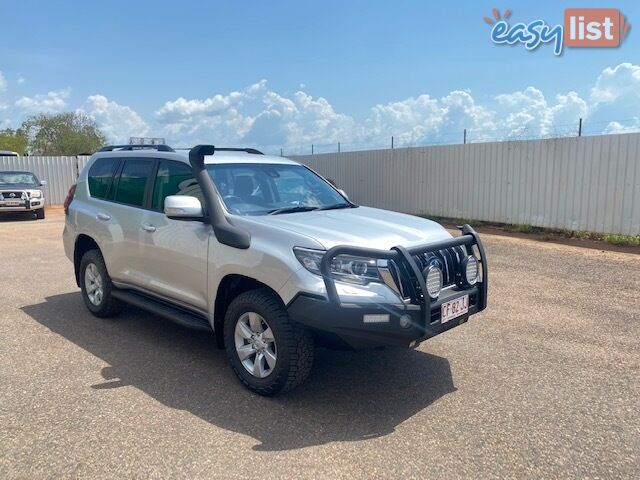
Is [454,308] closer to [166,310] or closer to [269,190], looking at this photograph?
[269,190]

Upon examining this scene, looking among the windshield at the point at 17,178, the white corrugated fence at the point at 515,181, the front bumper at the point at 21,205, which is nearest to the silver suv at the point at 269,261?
the white corrugated fence at the point at 515,181

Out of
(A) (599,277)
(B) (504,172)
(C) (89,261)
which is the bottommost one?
(A) (599,277)

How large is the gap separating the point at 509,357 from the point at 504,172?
10.4m

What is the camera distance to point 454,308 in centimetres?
377

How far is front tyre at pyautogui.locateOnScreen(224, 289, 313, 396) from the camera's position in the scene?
141 inches

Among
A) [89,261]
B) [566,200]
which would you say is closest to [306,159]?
[566,200]

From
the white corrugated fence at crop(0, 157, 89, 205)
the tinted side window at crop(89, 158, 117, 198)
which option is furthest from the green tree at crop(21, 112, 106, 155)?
the tinted side window at crop(89, 158, 117, 198)

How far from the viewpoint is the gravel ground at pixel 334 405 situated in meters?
2.99

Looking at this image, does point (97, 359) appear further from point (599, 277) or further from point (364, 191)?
point (364, 191)

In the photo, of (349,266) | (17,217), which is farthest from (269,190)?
(17,217)

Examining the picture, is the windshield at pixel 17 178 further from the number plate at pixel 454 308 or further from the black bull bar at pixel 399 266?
the number plate at pixel 454 308

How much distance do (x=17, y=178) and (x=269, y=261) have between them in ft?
58.0

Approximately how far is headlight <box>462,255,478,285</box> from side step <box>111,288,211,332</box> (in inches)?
81.2

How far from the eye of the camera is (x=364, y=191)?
752 inches
